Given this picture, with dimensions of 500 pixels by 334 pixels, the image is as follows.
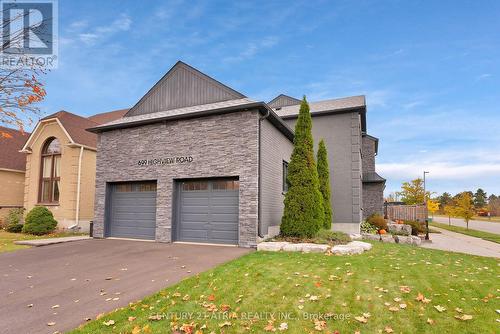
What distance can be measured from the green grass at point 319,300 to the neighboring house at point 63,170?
14.1 m

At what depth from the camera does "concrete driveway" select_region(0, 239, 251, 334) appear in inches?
190

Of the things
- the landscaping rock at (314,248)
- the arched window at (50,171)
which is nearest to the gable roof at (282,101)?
the landscaping rock at (314,248)

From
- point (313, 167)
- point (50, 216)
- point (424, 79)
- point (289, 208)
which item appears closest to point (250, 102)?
point (313, 167)

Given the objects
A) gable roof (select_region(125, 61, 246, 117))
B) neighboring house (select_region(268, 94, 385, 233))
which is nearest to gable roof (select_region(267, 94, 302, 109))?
neighboring house (select_region(268, 94, 385, 233))

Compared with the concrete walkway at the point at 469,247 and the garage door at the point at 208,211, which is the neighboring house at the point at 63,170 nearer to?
the garage door at the point at 208,211

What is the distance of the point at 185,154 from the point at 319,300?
8.45 metres

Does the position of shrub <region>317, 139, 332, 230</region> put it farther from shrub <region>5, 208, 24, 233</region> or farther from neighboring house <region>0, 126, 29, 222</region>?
neighboring house <region>0, 126, 29, 222</region>

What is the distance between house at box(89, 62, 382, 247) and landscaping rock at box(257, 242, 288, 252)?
48 centimetres

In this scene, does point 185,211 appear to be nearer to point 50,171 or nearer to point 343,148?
point 343,148

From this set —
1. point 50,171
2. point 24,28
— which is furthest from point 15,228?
point 24,28

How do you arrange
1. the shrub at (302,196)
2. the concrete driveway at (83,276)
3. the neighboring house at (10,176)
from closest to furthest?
the concrete driveway at (83,276) < the shrub at (302,196) < the neighboring house at (10,176)

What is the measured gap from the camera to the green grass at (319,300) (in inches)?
167

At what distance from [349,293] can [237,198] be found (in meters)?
6.23

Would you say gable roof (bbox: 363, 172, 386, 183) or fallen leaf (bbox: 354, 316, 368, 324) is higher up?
gable roof (bbox: 363, 172, 386, 183)
